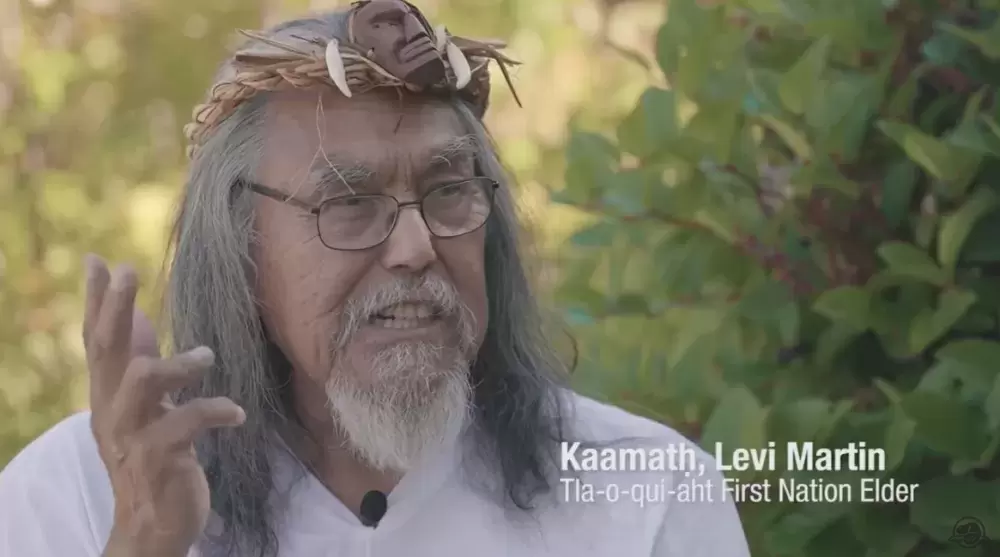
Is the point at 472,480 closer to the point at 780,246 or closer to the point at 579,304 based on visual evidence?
the point at 579,304

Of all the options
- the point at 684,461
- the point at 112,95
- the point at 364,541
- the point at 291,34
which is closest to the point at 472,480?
the point at 364,541

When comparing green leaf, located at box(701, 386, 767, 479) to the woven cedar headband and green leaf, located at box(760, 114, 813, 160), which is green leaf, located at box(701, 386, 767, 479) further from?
the woven cedar headband

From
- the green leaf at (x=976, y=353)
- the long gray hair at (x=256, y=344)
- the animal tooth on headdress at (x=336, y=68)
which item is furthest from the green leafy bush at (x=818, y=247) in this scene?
the animal tooth on headdress at (x=336, y=68)

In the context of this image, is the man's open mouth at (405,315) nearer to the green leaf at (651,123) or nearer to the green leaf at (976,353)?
the green leaf at (651,123)

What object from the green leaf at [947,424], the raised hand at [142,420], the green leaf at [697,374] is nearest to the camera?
the raised hand at [142,420]

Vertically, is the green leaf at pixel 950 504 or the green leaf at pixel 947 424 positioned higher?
the green leaf at pixel 947 424

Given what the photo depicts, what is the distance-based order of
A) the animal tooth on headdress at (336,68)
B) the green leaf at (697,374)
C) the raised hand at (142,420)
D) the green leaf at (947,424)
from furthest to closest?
the green leaf at (697,374) < the green leaf at (947,424) < the animal tooth on headdress at (336,68) < the raised hand at (142,420)

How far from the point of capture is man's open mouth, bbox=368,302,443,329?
3.82ft

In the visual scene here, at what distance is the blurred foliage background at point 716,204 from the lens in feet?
4.19

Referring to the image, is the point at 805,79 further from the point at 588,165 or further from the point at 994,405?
the point at 994,405

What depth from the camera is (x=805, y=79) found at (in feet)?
4.16

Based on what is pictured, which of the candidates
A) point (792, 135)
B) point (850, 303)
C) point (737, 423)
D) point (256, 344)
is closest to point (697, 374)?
point (737, 423)

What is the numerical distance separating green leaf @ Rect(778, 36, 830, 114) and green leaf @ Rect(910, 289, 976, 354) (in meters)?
0.26

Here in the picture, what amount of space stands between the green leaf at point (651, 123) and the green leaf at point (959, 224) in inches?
12.4
